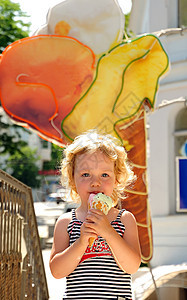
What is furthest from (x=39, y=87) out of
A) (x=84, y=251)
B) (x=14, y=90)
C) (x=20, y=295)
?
(x=84, y=251)

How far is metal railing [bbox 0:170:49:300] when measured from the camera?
3240mm

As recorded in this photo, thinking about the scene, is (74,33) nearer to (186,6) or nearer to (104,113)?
(104,113)

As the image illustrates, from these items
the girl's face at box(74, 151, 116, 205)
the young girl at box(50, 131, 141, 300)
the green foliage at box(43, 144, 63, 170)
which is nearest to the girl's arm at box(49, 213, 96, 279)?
the young girl at box(50, 131, 141, 300)

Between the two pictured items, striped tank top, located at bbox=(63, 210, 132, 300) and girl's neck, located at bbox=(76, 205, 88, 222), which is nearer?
striped tank top, located at bbox=(63, 210, 132, 300)

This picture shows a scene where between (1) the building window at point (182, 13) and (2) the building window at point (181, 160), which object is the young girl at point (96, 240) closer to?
(2) the building window at point (181, 160)

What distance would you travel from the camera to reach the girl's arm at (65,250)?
181 centimetres

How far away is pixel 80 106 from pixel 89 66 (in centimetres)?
50

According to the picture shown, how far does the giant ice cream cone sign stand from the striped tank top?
286 centimetres

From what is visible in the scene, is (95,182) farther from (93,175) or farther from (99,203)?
(99,203)

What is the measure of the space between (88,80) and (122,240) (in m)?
3.32

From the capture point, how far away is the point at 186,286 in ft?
15.6

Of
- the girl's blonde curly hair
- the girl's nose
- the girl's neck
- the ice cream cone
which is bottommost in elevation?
the girl's neck

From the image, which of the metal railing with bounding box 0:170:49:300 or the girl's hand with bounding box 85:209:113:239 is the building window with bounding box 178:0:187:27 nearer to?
the metal railing with bounding box 0:170:49:300

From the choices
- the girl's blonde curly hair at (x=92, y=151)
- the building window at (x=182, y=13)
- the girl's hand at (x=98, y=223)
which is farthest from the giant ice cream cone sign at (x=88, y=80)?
the building window at (x=182, y=13)
